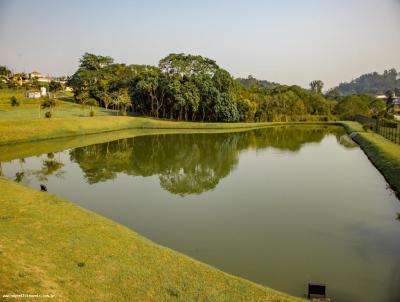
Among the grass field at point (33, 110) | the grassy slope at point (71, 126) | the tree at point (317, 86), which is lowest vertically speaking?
the grassy slope at point (71, 126)

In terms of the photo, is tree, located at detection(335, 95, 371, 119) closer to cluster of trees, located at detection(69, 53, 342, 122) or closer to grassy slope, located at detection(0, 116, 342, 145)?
cluster of trees, located at detection(69, 53, 342, 122)

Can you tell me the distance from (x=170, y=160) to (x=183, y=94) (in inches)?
1347

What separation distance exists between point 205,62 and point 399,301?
221ft

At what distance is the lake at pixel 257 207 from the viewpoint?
11609 millimetres

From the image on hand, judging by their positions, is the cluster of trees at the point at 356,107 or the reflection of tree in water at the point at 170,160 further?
the cluster of trees at the point at 356,107

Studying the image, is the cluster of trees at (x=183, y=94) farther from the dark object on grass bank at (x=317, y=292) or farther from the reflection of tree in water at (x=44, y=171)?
the dark object on grass bank at (x=317, y=292)

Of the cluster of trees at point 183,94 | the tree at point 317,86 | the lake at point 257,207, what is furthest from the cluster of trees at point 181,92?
the tree at point 317,86

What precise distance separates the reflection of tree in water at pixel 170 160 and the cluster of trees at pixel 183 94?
20.7 metres

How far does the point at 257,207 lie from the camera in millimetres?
18156

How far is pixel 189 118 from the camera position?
7594 cm

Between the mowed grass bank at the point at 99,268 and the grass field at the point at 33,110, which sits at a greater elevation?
the grass field at the point at 33,110

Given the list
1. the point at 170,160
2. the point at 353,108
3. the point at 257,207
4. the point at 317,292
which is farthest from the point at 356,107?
Result: the point at 317,292

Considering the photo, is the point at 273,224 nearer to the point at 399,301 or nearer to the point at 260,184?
the point at 399,301

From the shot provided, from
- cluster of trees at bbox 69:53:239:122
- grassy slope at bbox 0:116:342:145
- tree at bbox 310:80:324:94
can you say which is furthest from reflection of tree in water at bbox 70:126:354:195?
tree at bbox 310:80:324:94
